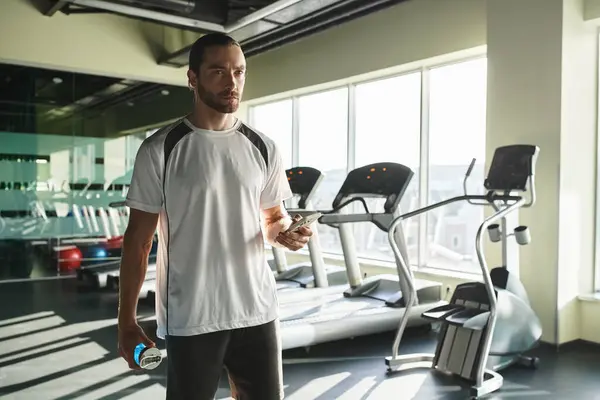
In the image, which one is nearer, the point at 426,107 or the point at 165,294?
the point at 165,294

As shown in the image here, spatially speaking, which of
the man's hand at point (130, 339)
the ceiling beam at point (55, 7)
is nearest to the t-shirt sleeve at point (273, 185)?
the man's hand at point (130, 339)

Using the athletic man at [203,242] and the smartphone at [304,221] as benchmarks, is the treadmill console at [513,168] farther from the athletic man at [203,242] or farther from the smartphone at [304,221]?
the athletic man at [203,242]

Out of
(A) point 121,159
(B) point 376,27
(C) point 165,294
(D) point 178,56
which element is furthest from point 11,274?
(C) point 165,294

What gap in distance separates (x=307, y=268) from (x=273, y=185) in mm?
4464

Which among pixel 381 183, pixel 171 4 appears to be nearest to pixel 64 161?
pixel 171 4

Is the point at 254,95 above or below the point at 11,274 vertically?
above

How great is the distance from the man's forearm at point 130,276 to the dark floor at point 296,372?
6.23 feet

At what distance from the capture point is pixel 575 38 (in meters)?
4.23

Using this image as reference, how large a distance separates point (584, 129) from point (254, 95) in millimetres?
5136

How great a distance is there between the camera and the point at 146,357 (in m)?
1.37

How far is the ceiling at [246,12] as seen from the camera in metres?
5.26

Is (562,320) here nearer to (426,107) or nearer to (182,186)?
(426,107)

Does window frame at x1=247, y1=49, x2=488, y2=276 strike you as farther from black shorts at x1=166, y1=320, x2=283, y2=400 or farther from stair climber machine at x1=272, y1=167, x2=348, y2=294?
black shorts at x1=166, y1=320, x2=283, y2=400

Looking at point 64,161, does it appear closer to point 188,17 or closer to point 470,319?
point 188,17
